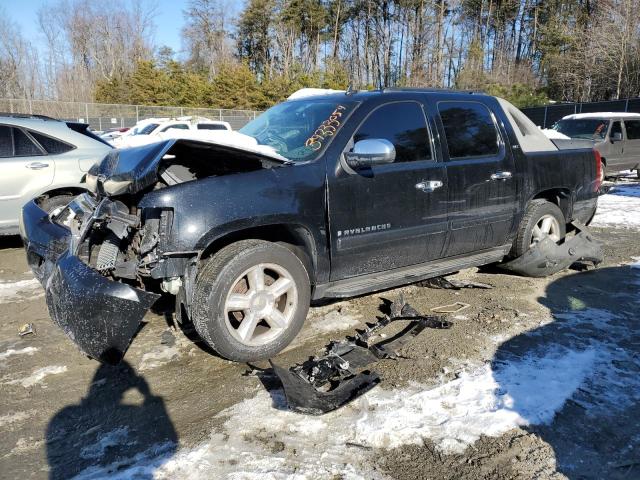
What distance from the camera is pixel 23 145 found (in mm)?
6133

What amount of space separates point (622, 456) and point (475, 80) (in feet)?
144

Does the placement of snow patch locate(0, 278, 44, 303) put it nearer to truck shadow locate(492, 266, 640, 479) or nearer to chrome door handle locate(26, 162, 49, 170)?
chrome door handle locate(26, 162, 49, 170)

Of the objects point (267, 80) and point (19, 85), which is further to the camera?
point (19, 85)

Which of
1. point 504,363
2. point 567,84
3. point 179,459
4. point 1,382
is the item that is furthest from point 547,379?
point 567,84

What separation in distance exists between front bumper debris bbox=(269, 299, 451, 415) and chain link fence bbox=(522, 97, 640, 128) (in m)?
23.2

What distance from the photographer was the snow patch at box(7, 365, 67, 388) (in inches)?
126

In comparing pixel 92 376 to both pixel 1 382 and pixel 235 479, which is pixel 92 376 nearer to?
pixel 1 382

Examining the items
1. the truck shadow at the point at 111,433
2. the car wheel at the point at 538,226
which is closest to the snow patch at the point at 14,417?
the truck shadow at the point at 111,433

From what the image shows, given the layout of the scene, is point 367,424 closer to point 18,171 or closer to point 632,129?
point 18,171

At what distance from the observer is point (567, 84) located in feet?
129

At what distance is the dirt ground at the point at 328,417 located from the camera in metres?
2.41

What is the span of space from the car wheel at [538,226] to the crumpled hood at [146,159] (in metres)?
2.78

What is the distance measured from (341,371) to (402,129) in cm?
200

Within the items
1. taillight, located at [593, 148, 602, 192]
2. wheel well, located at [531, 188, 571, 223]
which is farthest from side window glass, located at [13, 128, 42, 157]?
taillight, located at [593, 148, 602, 192]
